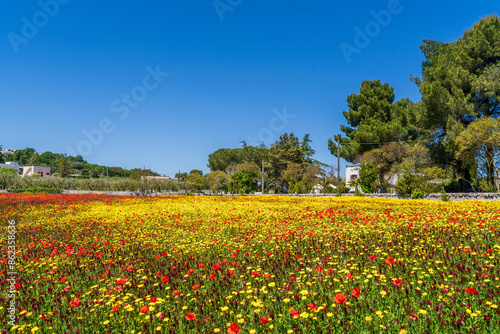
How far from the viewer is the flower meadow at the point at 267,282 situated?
2.88 metres

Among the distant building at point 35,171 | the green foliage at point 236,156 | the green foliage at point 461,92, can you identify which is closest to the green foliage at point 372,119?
the green foliage at point 461,92

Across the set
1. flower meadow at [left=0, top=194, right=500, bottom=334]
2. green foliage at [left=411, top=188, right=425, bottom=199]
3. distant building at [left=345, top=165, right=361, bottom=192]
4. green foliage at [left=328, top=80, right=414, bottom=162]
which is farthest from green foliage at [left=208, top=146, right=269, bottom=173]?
flower meadow at [left=0, top=194, right=500, bottom=334]

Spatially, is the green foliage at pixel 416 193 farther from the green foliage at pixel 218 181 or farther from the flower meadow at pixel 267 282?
the green foliage at pixel 218 181

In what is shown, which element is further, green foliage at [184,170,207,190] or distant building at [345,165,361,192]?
green foliage at [184,170,207,190]

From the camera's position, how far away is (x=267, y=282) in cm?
395

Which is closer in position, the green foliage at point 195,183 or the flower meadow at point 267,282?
the flower meadow at point 267,282

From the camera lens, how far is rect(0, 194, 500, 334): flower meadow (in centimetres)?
288

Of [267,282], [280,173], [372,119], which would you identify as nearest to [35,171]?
[280,173]

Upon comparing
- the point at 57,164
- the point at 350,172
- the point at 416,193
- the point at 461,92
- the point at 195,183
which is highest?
the point at 57,164

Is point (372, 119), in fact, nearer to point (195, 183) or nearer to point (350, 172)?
point (350, 172)

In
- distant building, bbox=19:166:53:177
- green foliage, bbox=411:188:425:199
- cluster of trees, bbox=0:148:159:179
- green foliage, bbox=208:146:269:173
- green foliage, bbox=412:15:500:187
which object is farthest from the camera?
cluster of trees, bbox=0:148:159:179

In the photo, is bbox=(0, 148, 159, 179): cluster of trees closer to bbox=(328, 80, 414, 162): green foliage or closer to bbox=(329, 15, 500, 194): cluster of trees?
bbox=(328, 80, 414, 162): green foliage

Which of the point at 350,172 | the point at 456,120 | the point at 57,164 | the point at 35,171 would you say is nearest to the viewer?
the point at 456,120

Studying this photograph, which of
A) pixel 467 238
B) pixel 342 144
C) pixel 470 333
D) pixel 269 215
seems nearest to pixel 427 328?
pixel 470 333
